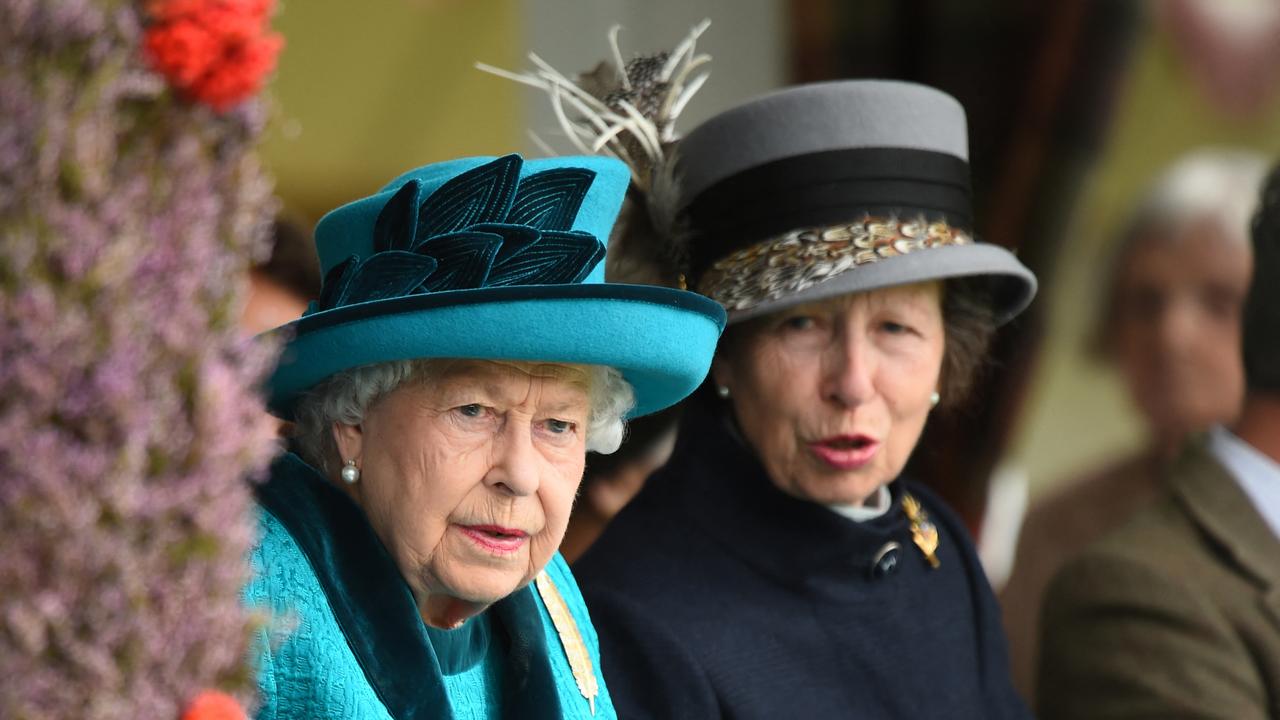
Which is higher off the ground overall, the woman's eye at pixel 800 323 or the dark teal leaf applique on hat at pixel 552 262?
the dark teal leaf applique on hat at pixel 552 262

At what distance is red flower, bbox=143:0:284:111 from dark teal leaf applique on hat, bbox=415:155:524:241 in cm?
77

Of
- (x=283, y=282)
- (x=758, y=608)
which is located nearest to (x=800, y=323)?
(x=758, y=608)

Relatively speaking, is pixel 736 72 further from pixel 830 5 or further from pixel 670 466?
pixel 670 466

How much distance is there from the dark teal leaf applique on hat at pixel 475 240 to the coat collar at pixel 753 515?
2.80ft

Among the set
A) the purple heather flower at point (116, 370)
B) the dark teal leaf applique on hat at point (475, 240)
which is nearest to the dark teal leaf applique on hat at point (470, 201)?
the dark teal leaf applique on hat at point (475, 240)

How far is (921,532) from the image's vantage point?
299 centimetres

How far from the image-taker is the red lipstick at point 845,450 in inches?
105

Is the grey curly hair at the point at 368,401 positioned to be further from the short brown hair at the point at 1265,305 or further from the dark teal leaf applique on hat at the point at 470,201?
the short brown hair at the point at 1265,305

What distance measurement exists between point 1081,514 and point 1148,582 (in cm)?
218

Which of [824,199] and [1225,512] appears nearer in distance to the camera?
[824,199]

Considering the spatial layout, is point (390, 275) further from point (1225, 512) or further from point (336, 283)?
point (1225, 512)

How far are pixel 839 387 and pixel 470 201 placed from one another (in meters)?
0.96

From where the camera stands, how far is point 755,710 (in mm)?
2453

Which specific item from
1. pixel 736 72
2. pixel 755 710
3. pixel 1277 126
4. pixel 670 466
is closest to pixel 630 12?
pixel 736 72
